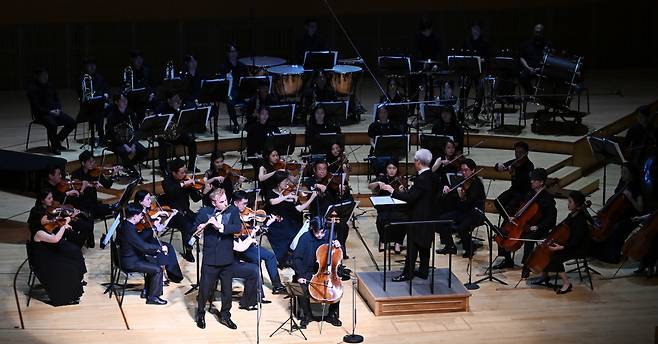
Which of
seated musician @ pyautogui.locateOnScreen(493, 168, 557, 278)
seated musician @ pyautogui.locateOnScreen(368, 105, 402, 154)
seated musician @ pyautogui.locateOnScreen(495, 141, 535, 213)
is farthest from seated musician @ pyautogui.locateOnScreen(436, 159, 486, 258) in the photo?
seated musician @ pyautogui.locateOnScreen(368, 105, 402, 154)

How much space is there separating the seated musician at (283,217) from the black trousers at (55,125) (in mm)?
3560

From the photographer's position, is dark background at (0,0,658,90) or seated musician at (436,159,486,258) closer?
seated musician at (436,159,486,258)

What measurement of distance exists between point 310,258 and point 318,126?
12.4 feet

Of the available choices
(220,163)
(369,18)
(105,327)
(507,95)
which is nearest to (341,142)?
(220,163)

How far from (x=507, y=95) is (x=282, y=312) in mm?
5530

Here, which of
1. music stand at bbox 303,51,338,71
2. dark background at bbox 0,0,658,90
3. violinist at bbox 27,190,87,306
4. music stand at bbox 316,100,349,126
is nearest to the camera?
violinist at bbox 27,190,87,306

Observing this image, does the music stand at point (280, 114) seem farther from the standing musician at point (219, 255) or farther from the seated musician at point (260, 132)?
the standing musician at point (219, 255)

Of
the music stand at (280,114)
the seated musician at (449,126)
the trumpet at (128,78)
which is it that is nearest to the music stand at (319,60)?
the music stand at (280,114)

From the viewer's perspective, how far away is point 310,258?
898 centimetres

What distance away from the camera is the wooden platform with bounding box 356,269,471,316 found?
9.08 meters

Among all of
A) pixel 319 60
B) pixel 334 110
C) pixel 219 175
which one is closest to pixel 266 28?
pixel 319 60

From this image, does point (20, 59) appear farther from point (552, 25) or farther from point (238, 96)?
point (552, 25)

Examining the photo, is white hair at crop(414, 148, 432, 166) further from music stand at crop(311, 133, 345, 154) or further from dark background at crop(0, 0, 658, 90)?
dark background at crop(0, 0, 658, 90)

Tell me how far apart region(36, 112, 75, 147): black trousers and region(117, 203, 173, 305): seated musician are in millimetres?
3818
